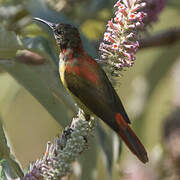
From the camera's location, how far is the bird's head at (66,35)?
2.74 meters

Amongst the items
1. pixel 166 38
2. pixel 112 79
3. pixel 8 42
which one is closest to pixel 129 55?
pixel 112 79

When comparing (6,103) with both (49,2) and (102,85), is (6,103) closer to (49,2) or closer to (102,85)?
(49,2)

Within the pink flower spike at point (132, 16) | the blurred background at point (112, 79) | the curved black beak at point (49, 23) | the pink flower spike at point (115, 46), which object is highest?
the pink flower spike at point (132, 16)

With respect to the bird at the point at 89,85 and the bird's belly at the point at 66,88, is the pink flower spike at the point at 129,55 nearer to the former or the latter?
the bird at the point at 89,85

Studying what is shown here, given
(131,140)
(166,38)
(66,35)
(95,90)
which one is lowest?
(166,38)

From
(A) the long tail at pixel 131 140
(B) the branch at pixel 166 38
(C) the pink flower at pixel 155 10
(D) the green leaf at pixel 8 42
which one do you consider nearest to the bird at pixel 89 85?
(A) the long tail at pixel 131 140

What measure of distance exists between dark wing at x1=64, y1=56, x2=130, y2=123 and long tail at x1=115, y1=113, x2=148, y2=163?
0.18ft

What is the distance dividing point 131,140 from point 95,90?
0.37m

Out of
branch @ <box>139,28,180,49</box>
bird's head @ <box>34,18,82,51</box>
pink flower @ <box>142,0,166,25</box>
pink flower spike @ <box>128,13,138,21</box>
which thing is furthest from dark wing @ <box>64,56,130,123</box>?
branch @ <box>139,28,180,49</box>

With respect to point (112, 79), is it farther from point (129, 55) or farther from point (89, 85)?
point (129, 55)

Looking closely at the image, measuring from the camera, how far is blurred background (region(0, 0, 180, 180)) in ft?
8.74

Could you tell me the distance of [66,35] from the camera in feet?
9.06

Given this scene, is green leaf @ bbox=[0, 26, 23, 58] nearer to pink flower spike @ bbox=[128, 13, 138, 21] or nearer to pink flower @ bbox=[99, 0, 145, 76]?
pink flower @ bbox=[99, 0, 145, 76]

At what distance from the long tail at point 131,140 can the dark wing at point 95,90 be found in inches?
2.1
